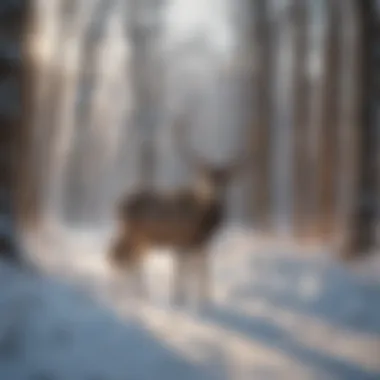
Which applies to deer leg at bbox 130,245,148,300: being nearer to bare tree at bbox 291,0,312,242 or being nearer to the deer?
the deer

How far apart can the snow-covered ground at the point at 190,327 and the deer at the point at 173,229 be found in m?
0.22

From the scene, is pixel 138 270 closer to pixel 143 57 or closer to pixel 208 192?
pixel 208 192

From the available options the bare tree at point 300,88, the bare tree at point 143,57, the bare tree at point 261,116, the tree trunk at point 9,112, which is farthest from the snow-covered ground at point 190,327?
the bare tree at point 143,57

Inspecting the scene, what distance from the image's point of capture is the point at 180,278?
6.43m

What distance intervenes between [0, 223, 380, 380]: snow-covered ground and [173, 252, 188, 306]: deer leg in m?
0.13

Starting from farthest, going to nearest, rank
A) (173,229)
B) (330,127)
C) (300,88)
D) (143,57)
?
1. (143,57)
2. (300,88)
3. (330,127)
4. (173,229)

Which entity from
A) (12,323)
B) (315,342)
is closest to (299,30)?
(315,342)

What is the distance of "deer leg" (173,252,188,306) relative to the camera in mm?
6159

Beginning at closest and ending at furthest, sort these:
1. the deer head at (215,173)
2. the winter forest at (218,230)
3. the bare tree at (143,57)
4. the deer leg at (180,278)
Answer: the winter forest at (218,230) → the deer leg at (180,278) → the deer head at (215,173) → the bare tree at (143,57)

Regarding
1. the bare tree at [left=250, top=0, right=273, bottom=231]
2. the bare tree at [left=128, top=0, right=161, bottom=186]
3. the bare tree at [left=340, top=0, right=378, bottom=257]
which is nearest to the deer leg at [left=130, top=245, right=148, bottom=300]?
the bare tree at [left=340, top=0, right=378, bottom=257]

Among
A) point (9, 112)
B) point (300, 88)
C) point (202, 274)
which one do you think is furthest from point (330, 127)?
point (9, 112)

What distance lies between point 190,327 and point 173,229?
145cm

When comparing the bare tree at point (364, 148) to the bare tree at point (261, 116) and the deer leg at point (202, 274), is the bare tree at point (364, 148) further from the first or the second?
the bare tree at point (261, 116)

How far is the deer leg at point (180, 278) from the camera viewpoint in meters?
6.16
